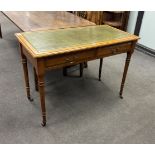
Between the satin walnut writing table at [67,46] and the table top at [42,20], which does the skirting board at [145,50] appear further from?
the satin walnut writing table at [67,46]

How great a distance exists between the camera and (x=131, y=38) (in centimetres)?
171

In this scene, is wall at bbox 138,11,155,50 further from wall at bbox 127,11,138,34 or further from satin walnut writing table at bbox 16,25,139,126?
satin walnut writing table at bbox 16,25,139,126

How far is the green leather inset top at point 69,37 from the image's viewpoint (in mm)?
1430

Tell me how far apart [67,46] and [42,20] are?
1.18 meters

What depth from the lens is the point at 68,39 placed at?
157cm

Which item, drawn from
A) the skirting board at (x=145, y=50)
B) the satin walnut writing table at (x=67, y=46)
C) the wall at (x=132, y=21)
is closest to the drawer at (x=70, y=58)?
the satin walnut writing table at (x=67, y=46)

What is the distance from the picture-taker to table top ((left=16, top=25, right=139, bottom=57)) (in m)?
1.36

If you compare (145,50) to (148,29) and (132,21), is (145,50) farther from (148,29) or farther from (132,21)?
(132,21)

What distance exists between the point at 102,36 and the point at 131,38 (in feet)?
0.88

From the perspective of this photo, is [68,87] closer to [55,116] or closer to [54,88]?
[54,88]

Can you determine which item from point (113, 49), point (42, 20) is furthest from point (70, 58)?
point (42, 20)

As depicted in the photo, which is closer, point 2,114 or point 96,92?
point 2,114

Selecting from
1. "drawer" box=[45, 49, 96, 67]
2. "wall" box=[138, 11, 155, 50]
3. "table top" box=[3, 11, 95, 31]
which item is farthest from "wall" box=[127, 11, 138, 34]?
"drawer" box=[45, 49, 96, 67]
